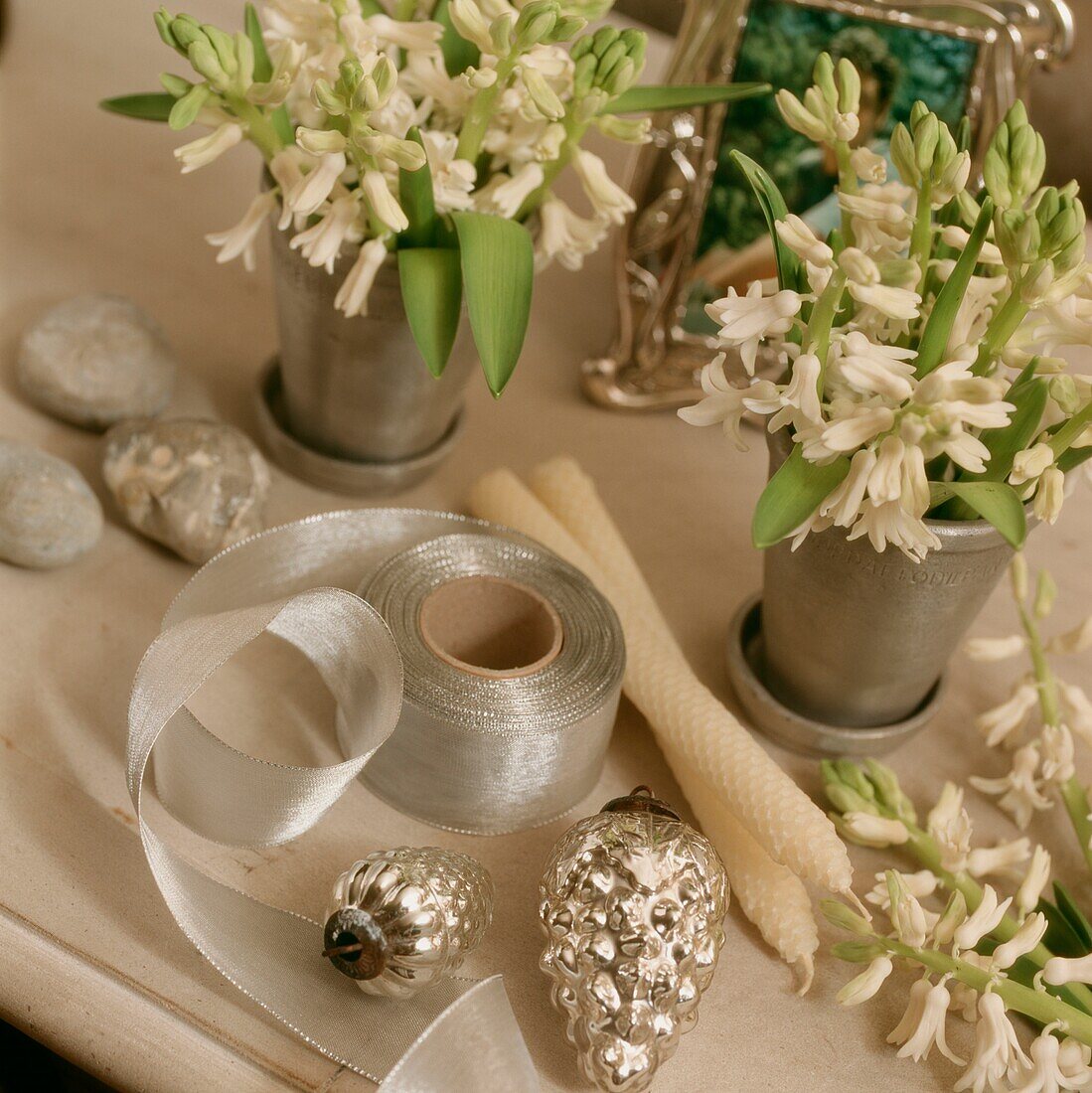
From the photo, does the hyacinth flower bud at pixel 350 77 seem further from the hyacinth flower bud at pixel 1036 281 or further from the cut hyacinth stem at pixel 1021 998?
the cut hyacinth stem at pixel 1021 998

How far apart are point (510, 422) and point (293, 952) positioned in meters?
0.46

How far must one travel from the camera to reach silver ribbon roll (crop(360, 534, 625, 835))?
23.5 inches

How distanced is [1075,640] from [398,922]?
1.38ft

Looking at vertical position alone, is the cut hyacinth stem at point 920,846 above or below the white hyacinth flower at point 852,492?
below

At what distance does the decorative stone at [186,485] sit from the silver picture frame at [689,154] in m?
0.30

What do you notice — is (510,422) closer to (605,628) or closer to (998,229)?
(605,628)

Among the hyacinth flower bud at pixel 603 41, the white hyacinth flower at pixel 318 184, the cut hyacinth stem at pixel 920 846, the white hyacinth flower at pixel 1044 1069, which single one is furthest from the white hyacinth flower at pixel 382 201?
the white hyacinth flower at pixel 1044 1069

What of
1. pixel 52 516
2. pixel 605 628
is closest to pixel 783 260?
pixel 605 628

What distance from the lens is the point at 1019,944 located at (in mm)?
528

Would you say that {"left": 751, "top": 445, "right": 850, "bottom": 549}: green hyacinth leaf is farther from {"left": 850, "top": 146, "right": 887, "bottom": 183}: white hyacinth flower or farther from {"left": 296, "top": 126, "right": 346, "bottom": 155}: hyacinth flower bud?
{"left": 296, "top": 126, "right": 346, "bottom": 155}: hyacinth flower bud

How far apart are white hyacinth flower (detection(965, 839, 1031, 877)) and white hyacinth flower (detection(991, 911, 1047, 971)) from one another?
0.09 metres

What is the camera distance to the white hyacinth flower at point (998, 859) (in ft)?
2.05

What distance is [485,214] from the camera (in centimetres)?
66

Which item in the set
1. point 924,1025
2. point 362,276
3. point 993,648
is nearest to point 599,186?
point 362,276
